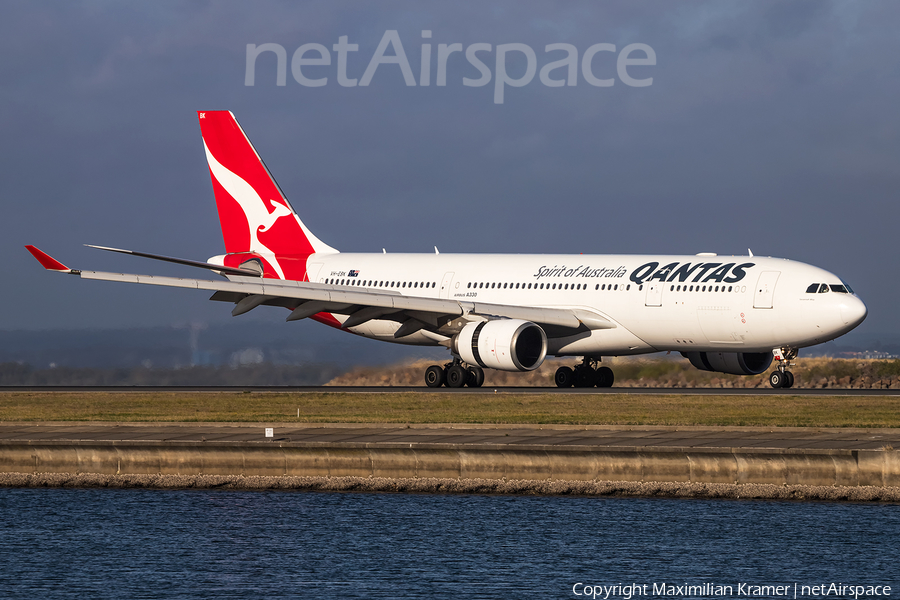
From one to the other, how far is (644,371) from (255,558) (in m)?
26.0

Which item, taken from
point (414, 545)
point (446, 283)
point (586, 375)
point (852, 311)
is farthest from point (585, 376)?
point (414, 545)

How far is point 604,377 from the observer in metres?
38.3

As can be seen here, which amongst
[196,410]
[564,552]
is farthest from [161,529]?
[196,410]

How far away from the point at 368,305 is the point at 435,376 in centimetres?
310

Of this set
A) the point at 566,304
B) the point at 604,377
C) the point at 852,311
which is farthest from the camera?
the point at 604,377

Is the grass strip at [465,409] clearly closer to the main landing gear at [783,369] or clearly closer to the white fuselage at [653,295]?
the white fuselage at [653,295]

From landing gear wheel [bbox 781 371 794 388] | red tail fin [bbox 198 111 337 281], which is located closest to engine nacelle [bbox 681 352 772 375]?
landing gear wheel [bbox 781 371 794 388]

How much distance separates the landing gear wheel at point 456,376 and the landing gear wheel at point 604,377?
4803 millimetres

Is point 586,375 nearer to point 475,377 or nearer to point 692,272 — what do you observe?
point 475,377

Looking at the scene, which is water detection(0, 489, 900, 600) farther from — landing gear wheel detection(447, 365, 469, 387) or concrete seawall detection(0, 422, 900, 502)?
landing gear wheel detection(447, 365, 469, 387)

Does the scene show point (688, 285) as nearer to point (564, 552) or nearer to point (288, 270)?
point (288, 270)

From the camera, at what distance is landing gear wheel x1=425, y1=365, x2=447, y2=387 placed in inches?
1427

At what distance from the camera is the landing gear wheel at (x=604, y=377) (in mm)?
38250

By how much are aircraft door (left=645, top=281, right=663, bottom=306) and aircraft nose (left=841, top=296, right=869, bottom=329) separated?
4968 millimetres
